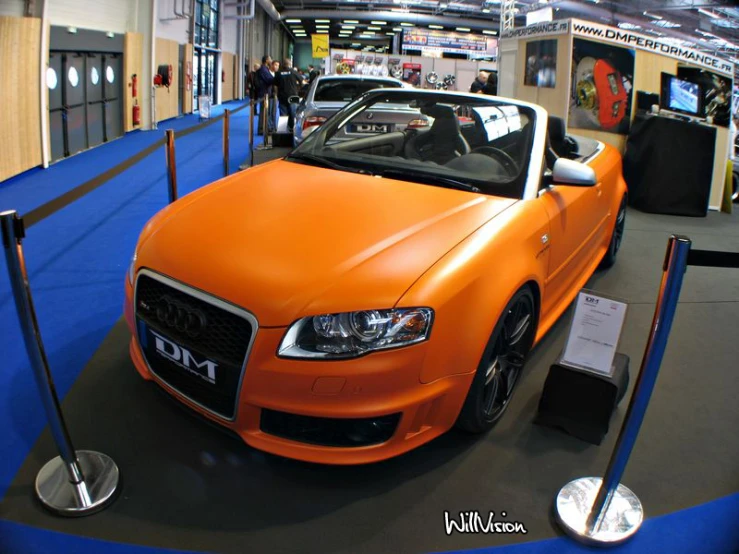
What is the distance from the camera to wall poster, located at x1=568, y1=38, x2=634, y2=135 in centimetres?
800

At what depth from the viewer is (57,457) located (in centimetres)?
227

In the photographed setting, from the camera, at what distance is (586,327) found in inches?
99.0

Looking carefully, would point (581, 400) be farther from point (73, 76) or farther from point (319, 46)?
point (319, 46)

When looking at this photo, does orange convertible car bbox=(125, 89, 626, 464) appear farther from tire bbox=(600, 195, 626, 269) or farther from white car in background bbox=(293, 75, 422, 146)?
white car in background bbox=(293, 75, 422, 146)

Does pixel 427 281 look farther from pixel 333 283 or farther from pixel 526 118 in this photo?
pixel 526 118

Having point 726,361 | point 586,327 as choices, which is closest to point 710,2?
point 726,361

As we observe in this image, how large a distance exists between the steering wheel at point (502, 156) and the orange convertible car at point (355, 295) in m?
0.01

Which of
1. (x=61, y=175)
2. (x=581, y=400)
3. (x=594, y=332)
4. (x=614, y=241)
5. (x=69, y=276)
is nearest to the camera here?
(x=594, y=332)

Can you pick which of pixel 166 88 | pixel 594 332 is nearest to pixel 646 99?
pixel 594 332

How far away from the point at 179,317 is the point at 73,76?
8.52 meters

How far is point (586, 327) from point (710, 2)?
20667 millimetres

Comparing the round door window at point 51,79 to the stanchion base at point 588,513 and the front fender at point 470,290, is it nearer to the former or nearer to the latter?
the front fender at point 470,290

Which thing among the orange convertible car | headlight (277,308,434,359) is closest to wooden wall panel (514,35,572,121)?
the orange convertible car

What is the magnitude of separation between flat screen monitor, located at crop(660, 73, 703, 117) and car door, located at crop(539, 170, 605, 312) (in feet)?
16.8
